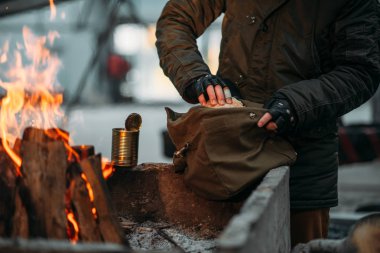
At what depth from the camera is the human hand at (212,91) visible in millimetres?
3193

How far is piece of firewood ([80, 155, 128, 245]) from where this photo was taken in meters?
2.65

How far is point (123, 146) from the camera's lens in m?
3.54

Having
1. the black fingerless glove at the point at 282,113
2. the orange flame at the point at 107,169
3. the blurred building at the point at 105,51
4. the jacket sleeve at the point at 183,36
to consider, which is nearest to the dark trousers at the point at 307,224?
the black fingerless glove at the point at 282,113

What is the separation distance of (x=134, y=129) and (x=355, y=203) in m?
4.85

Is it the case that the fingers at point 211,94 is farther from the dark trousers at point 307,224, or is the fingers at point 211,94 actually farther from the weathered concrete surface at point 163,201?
the dark trousers at point 307,224

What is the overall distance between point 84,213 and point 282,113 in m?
1.08

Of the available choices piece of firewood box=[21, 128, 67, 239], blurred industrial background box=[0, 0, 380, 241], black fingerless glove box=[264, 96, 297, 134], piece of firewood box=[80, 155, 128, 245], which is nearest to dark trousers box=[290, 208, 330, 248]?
black fingerless glove box=[264, 96, 297, 134]

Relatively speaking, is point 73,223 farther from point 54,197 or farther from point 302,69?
point 302,69

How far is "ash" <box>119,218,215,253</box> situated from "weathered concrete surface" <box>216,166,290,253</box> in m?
0.48

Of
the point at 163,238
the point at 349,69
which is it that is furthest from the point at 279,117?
the point at 163,238

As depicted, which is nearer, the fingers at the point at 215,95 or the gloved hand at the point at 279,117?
the gloved hand at the point at 279,117

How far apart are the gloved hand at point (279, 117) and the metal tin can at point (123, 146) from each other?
0.86 metres

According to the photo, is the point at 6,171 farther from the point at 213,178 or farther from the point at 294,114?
the point at 294,114

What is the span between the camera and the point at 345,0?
3.30 metres
